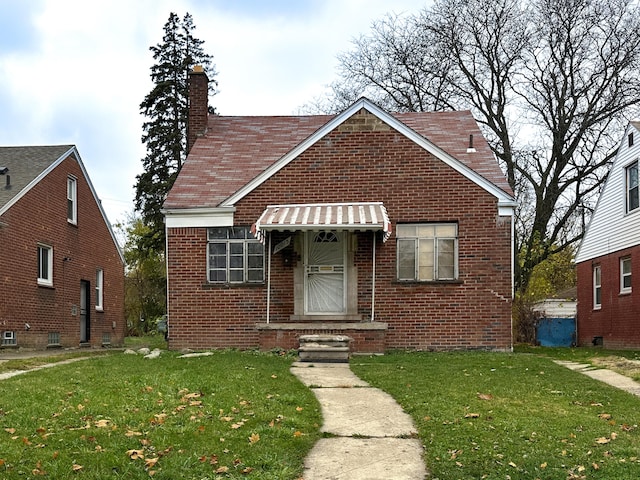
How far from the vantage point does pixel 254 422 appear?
7043 millimetres

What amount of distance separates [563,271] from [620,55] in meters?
17.9

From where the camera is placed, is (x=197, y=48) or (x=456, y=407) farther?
(x=197, y=48)

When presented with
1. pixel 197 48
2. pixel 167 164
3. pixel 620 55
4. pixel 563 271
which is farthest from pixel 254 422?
pixel 563 271

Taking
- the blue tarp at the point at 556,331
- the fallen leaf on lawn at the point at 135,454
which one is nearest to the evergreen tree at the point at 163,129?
the blue tarp at the point at 556,331

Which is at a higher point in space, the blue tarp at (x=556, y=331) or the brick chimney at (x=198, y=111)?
the brick chimney at (x=198, y=111)

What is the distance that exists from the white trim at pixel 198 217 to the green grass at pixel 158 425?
612 centimetres

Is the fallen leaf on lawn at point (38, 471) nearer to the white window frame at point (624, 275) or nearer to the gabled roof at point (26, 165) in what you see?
the gabled roof at point (26, 165)

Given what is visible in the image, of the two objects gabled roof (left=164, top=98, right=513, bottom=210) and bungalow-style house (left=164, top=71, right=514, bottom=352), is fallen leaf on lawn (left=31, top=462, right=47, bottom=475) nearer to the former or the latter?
bungalow-style house (left=164, top=71, right=514, bottom=352)

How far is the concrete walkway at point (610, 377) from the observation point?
10672mm

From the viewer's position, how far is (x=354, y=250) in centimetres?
1603

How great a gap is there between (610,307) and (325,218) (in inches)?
496

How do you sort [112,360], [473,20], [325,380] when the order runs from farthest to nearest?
[473,20] < [112,360] < [325,380]

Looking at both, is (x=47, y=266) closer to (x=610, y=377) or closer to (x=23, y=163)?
(x=23, y=163)

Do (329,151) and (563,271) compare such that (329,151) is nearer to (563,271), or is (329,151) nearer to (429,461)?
(429,461)
